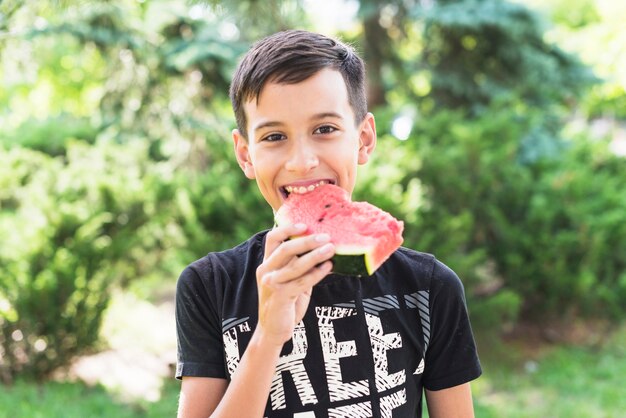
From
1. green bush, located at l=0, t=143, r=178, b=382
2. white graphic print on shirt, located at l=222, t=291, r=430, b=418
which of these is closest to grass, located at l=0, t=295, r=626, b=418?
green bush, located at l=0, t=143, r=178, b=382

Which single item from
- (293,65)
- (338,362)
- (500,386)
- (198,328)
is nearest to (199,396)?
(198,328)

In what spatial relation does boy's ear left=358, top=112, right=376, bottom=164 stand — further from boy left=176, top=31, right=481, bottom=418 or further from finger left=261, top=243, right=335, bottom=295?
finger left=261, top=243, right=335, bottom=295

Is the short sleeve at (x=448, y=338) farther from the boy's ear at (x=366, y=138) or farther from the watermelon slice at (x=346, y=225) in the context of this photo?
the boy's ear at (x=366, y=138)

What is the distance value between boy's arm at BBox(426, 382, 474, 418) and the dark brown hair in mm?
851

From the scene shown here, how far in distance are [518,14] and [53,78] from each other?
13.0 metres

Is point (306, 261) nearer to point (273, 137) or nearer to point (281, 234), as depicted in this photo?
point (281, 234)

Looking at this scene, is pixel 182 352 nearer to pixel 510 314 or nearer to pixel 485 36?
pixel 510 314

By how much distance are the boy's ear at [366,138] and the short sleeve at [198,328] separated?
615 mm

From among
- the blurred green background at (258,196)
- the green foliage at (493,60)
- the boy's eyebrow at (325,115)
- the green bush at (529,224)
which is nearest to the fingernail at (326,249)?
the boy's eyebrow at (325,115)

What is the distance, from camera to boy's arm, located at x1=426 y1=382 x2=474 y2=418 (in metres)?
Result: 1.98

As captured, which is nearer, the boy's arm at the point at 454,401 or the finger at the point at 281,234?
the finger at the point at 281,234

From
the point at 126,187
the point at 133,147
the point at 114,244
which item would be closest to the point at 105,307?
the point at 114,244

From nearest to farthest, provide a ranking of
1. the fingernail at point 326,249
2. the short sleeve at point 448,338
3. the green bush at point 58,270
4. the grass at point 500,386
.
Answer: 1. the fingernail at point 326,249
2. the short sleeve at point 448,338
3. the grass at point 500,386
4. the green bush at point 58,270

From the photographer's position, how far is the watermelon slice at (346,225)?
175cm
